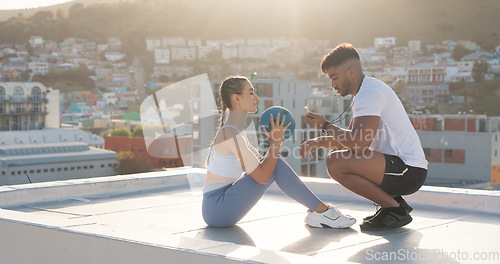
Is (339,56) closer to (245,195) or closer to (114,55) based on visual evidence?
(245,195)

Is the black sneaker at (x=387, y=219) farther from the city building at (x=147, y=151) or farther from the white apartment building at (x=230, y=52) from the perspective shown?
the white apartment building at (x=230, y=52)

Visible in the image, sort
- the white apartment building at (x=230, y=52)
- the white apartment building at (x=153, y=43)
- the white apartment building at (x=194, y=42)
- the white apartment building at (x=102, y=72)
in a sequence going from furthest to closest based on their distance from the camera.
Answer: the white apartment building at (x=194, y=42) → the white apartment building at (x=153, y=43) → the white apartment building at (x=230, y=52) → the white apartment building at (x=102, y=72)

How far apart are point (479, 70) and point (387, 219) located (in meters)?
79.9

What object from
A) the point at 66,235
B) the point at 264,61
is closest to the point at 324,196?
the point at 66,235

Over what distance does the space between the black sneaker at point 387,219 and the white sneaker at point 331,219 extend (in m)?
0.09

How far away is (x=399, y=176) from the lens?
2.60m

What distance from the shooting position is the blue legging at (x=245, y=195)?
102 inches

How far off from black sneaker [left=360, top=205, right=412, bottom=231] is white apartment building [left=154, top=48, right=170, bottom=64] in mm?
110876

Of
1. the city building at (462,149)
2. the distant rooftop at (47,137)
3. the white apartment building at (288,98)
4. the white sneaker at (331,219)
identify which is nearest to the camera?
the white sneaker at (331,219)

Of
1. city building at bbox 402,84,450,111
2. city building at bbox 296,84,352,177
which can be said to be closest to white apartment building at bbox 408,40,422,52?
city building at bbox 402,84,450,111

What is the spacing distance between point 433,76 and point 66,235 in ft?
275

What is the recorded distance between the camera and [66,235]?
7.72ft

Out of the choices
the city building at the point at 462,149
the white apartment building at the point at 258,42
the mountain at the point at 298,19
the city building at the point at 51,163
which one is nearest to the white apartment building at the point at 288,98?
the city building at the point at 462,149

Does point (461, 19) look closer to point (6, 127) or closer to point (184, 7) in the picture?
point (184, 7)
